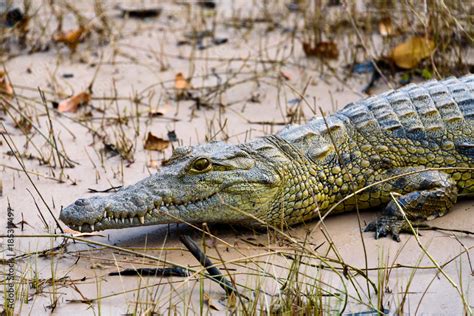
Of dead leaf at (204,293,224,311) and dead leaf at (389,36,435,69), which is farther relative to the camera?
dead leaf at (389,36,435,69)

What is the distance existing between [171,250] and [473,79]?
2.31m

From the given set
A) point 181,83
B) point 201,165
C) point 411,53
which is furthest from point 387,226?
point 181,83

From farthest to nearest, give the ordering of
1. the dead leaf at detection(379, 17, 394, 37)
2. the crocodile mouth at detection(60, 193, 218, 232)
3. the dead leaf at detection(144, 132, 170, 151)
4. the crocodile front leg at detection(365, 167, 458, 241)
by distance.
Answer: the dead leaf at detection(379, 17, 394, 37) → the dead leaf at detection(144, 132, 170, 151) → the crocodile front leg at detection(365, 167, 458, 241) → the crocodile mouth at detection(60, 193, 218, 232)

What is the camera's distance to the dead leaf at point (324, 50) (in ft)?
23.6

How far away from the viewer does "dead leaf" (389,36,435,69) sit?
21.9 feet

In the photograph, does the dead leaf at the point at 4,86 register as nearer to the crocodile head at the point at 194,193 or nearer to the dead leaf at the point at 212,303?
the crocodile head at the point at 194,193

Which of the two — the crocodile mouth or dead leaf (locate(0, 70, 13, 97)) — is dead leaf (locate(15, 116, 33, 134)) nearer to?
dead leaf (locate(0, 70, 13, 97))

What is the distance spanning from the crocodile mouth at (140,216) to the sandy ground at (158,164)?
0.13 meters

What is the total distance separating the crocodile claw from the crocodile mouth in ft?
2.99

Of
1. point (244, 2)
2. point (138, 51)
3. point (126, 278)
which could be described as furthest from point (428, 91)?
point (244, 2)

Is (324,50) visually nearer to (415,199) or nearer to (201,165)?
(415,199)

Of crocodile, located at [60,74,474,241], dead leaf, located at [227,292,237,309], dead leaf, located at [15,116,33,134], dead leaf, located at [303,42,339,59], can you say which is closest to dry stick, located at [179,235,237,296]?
dead leaf, located at [227,292,237,309]

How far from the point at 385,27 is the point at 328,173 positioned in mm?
3009

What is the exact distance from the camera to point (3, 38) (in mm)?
7383
